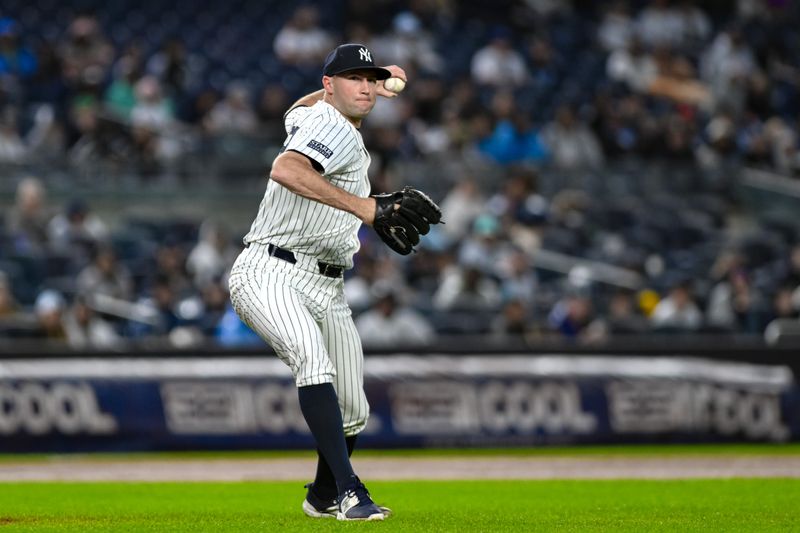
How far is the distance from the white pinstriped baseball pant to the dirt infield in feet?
12.3

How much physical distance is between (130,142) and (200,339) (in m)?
3.71

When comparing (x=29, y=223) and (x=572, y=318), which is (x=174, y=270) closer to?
(x=29, y=223)

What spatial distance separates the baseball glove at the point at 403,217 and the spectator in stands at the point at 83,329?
7.23 m

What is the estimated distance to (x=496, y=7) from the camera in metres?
20.5

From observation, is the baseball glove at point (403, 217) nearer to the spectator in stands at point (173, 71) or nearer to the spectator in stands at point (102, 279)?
the spectator in stands at point (102, 279)

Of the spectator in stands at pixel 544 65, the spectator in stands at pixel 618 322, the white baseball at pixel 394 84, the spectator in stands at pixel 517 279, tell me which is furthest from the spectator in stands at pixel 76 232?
the white baseball at pixel 394 84

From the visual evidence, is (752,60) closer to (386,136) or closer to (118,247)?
(386,136)

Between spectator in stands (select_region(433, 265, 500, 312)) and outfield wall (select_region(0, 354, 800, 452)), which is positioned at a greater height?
spectator in stands (select_region(433, 265, 500, 312))

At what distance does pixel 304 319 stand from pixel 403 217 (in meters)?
0.63

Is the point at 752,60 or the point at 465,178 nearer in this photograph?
the point at 465,178

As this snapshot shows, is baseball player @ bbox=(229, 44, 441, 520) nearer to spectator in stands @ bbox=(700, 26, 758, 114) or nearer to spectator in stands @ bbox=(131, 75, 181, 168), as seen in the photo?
spectator in stands @ bbox=(131, 75, 181, 168)

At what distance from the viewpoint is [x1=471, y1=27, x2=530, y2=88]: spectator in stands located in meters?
18.2

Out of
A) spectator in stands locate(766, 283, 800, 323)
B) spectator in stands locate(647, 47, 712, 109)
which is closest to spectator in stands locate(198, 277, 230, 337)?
spectator in stands locate(766, 283, 800, 323)

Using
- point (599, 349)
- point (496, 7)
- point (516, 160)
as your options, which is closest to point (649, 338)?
point (599, 349)
